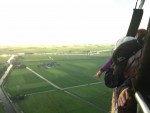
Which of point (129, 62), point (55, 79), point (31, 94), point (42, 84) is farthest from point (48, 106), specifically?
point (129, 62)

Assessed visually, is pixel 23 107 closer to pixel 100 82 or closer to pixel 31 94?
pixel 31 94

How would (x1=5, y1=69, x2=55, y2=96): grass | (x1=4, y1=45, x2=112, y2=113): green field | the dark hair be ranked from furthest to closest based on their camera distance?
→ (x1=5, y1=69, x2=55, y2=96): grass → (x1=4, y1=45, x2=112, y2=113): green field → the dark hair

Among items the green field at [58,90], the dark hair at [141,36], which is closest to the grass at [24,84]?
the green field at [58,90]

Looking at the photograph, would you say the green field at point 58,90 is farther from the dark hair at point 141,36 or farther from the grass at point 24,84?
the dark hair at point 141,36

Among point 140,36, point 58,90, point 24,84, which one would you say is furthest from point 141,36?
point 24,84

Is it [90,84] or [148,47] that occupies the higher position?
[148,47]

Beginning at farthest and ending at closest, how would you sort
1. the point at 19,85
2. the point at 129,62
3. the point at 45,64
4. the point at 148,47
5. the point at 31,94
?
the point at 45,64, the point at 19,85, the point at 31,94, the point at 129,62, the point at 148,47

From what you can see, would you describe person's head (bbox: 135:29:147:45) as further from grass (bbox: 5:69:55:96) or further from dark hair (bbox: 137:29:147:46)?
grass (bbox: 5:69:55:96)

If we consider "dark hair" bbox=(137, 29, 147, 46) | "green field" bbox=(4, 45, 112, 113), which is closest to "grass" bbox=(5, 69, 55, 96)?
"green field" bbox=(4, 45, 112, 113)

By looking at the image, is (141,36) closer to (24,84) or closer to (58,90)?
(58,90)
